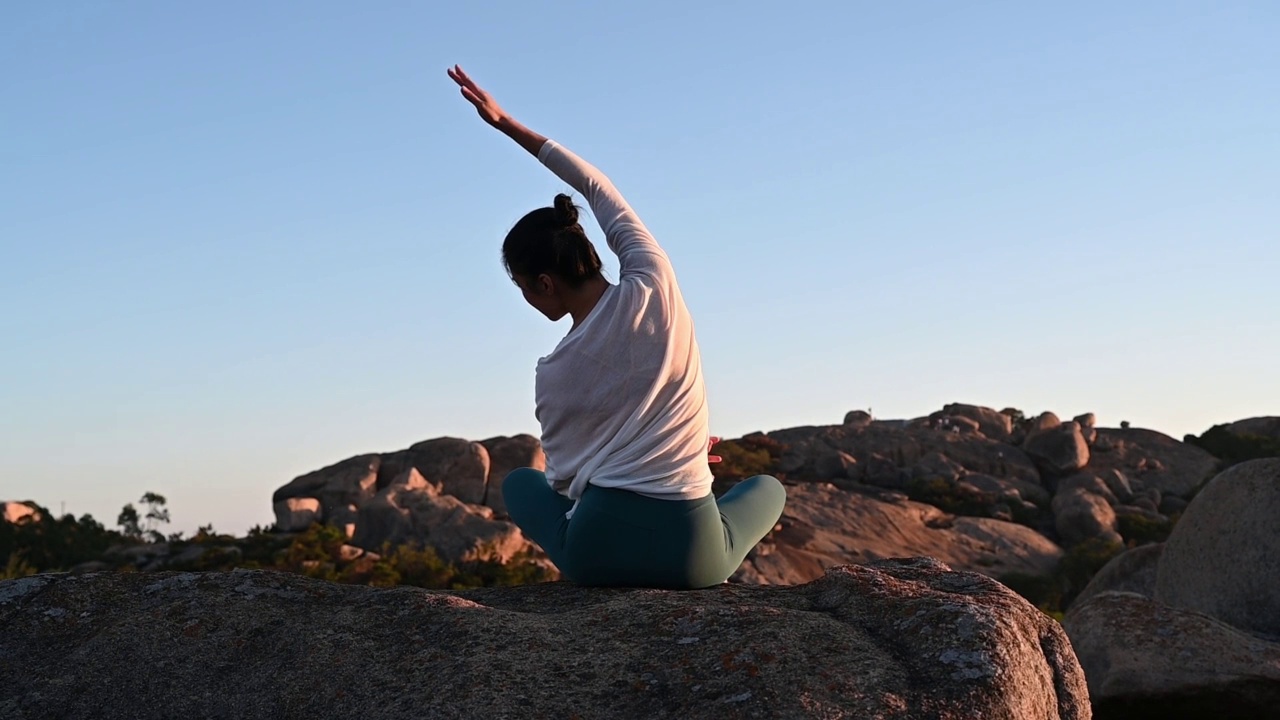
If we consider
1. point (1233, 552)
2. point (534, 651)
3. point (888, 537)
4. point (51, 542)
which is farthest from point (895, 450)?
point (534, 651)

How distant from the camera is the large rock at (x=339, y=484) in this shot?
1092 inches

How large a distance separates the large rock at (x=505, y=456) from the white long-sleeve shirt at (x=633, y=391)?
22081mm

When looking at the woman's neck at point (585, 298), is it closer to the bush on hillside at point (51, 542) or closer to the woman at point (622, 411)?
the woman at point (622, 411)

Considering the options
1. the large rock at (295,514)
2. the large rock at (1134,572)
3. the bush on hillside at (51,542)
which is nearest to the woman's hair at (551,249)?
the large rock at (1134,572)

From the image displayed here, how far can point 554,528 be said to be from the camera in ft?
18.9

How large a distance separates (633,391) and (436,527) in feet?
58.2

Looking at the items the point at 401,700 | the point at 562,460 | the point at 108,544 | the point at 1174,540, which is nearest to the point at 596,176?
the point at 562,460

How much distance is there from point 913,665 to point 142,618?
10.7 feet

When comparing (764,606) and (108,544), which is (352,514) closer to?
(108,544)

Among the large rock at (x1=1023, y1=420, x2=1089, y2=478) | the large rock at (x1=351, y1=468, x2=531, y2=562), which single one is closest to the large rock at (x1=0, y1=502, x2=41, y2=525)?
the large rock at (x1=351, y1=468, x2=531, y2=562)

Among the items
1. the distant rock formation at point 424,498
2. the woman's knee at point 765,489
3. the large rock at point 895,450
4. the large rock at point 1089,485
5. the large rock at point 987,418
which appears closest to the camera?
the woman's knee at point 765,489

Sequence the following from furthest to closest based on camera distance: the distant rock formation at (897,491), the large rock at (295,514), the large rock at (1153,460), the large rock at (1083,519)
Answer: the large rock at (1153,460), the large rock at (1083,519), the large rock at (295,514), the distant rock formation at (897,491)

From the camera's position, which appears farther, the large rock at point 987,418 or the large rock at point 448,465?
the large rock at point 987,418

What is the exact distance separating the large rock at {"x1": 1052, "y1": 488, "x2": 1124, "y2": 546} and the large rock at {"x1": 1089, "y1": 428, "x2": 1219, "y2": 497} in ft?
12.3
